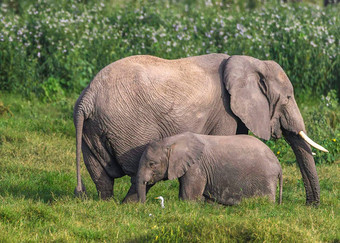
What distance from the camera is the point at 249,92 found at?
7750 millimetres

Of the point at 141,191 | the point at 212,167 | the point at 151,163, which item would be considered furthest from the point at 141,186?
the point at 212,167

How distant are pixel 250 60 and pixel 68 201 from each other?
2.41 m

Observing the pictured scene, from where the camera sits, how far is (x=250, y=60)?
26.0 feet

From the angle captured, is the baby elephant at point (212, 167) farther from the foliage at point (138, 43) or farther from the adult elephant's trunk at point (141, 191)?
the foliage at point (138, 43)

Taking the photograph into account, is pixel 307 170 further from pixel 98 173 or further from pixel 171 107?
pixel 98 173

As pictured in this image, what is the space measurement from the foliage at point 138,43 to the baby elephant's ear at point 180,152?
18.5ft

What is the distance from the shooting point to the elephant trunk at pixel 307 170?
7934 mm

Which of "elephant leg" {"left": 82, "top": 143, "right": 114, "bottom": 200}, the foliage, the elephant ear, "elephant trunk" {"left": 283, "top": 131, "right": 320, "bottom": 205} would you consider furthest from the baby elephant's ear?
the foliage

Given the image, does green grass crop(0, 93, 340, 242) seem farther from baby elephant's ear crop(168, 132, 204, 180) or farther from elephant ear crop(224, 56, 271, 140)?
elephant ear crop(224, 56, 271, 140)

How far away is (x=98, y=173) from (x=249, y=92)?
177cm

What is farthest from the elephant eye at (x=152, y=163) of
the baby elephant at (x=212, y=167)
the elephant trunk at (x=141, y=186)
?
the elephant trunk at (x=141, y=186)

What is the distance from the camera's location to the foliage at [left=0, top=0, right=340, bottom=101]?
13.0 m

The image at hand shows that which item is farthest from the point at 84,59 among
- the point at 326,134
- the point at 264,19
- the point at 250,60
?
the point at 250,60

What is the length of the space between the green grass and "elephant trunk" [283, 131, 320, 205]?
0.56ft
